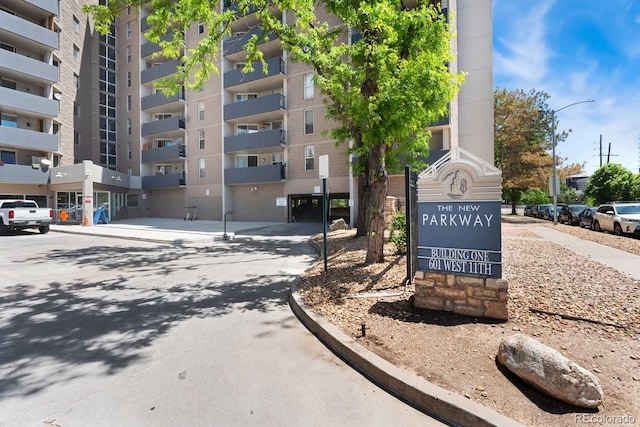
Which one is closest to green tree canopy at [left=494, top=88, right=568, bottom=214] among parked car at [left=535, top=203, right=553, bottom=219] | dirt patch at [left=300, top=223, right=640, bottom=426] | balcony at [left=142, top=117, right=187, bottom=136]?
parked car at [left=535, top=203, right=553, bottom=219]

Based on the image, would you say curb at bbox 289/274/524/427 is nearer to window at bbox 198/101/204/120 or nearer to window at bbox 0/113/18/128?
window at bbox 198/101/204/120

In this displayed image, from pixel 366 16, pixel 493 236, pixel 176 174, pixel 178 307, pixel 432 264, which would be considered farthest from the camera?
pixel 176 174

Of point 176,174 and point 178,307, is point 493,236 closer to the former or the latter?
point 178,307

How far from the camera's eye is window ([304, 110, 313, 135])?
23.8m

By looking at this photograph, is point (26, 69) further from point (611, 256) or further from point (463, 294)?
point (611, 256)

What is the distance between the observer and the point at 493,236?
4426 mm

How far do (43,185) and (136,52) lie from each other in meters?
15.3

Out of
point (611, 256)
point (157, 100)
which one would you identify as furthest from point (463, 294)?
point (157, 100)

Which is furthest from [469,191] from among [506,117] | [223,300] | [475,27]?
[506,117]

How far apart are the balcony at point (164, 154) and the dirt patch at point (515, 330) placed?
2588 cm

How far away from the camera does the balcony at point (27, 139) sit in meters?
23.1

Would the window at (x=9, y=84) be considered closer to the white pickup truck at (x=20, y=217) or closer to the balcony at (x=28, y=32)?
the balcony at (x=28, y=32)

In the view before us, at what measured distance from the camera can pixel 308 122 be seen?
2386 centimetres

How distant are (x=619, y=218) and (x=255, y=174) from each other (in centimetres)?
2186
